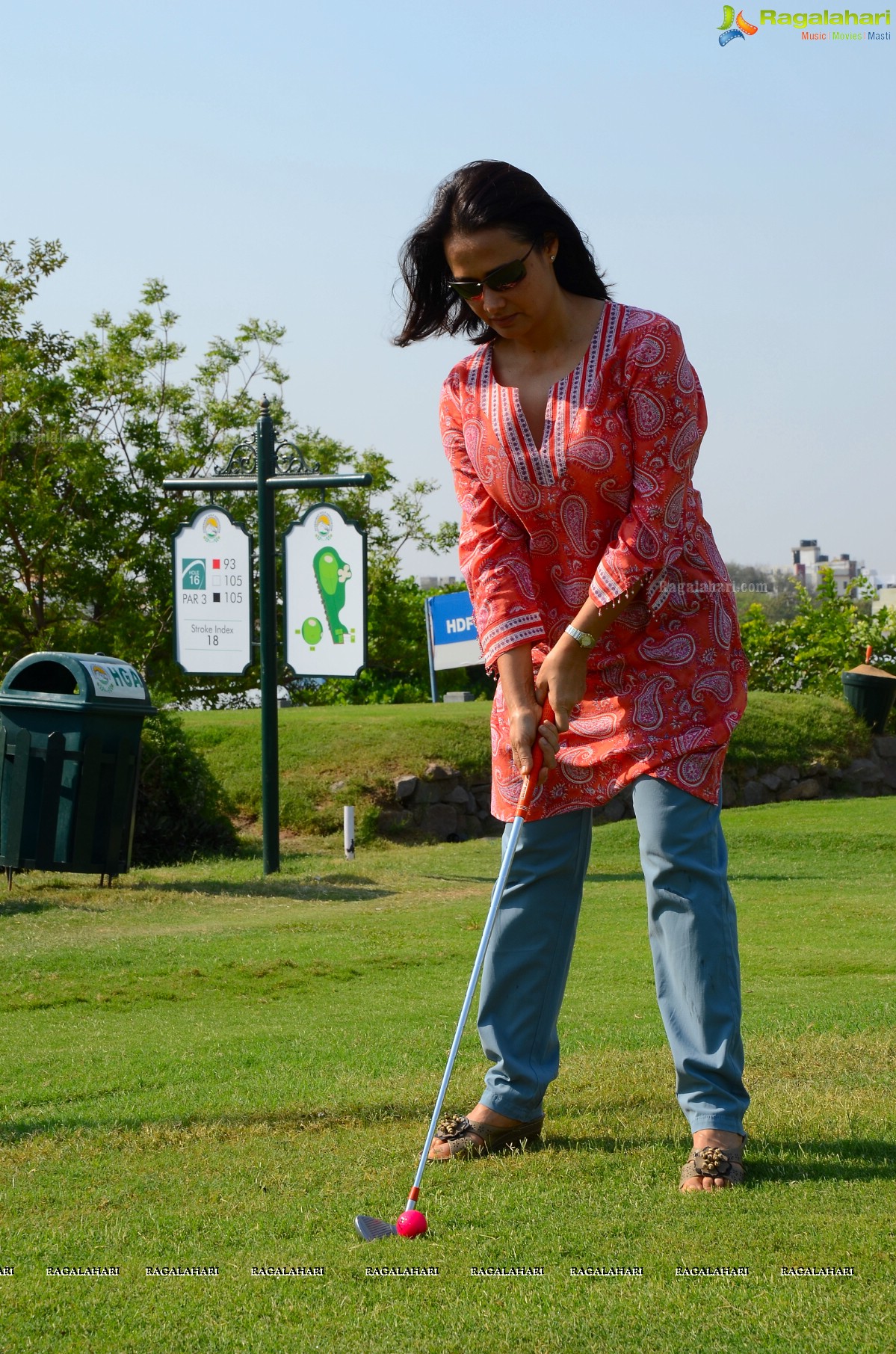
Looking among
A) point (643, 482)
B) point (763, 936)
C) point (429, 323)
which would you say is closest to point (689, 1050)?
point (643, 482)

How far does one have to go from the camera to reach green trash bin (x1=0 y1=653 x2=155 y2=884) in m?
8.99

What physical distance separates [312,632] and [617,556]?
343 inches

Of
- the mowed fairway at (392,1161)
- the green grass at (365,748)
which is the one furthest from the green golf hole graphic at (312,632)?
the mowed fairway at (392,1161)

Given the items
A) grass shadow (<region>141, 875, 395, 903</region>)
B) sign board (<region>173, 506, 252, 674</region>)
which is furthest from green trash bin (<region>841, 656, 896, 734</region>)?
grass shadow (<region>141, 875, 395, 903</region>)

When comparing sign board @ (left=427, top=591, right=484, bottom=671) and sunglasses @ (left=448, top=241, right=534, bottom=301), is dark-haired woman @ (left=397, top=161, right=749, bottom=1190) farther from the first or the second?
sign board @ (left=427, top=591, right=484, bottom=671)

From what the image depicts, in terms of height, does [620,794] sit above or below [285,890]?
above

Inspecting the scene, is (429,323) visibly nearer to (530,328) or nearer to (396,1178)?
(530,328)

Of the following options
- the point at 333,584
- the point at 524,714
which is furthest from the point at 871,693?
the point at 524,714

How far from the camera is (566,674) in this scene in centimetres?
322

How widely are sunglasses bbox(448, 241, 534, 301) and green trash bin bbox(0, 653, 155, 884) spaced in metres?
6.13

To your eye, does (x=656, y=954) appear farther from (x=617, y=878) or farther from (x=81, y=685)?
(x=617, y=878)

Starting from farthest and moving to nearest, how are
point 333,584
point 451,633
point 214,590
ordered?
point 451,633
point 214,590
point 333,584

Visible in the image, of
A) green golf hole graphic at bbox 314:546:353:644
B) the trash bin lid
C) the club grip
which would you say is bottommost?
the club grip

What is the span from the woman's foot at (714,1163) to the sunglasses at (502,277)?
1.86 meters
